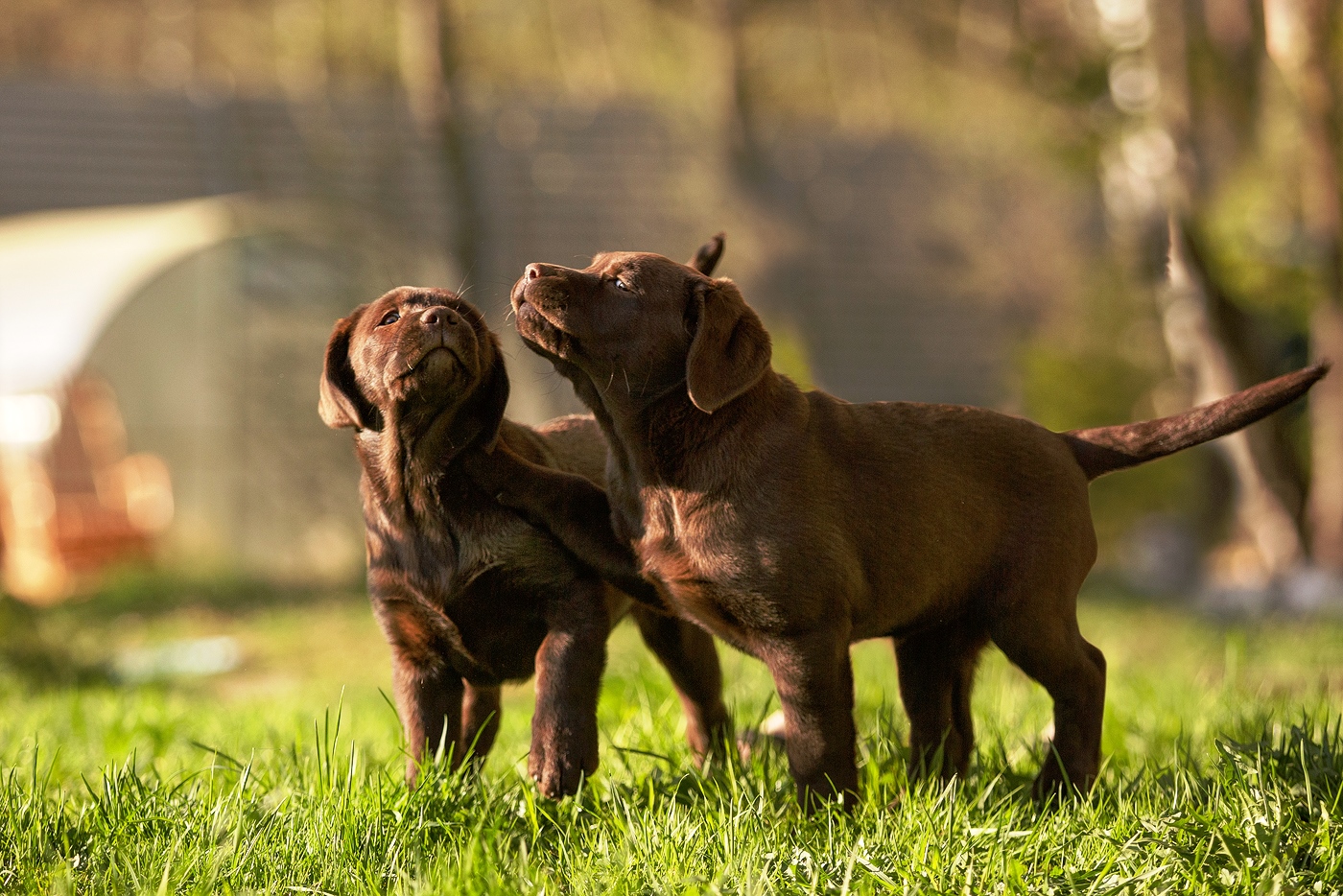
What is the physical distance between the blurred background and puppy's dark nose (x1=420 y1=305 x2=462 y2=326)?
4.67 m

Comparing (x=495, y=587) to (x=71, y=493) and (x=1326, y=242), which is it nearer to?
(x=1326, y=242)

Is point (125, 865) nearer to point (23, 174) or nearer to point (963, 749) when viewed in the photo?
point (963, 749)

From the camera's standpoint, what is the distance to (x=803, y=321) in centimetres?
1636

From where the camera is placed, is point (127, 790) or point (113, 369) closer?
point (127, 790)

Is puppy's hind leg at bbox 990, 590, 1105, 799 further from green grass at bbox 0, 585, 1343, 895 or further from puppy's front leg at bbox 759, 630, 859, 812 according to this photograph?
puppy's front leg at bbox 759, 630, 859, 812

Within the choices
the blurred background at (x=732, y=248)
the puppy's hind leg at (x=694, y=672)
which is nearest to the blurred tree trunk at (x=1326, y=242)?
the blurred background at (x=732, y=248)

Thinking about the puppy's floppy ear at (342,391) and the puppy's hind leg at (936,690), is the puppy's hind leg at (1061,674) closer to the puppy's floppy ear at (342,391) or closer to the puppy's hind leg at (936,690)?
the puppy's hind leg at (936,690)

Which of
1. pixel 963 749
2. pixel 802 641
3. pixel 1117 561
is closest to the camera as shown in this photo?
pixel 802 641

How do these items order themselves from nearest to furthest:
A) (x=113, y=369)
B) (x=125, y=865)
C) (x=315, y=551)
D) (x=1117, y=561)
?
(x=125, y=865) < (x=113, y=369) < (x=315, y=551) < (x=1117, y=561)

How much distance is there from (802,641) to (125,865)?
146 centimetres

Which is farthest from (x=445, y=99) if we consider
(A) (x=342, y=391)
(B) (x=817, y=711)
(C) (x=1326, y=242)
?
(B) (x=817, y=711)

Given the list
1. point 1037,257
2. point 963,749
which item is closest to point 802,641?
point 963,749

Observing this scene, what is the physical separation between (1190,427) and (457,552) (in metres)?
1.79

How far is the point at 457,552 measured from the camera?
10.6ft
